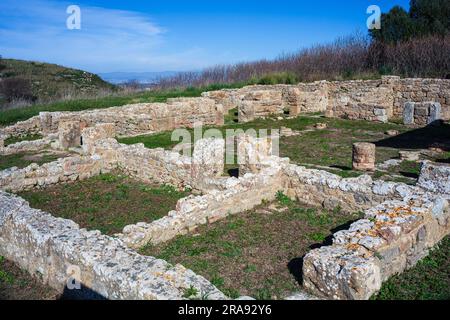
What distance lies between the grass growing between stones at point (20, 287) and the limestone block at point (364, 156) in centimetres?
842

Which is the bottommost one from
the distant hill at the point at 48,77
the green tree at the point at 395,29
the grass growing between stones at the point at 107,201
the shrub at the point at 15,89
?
the grass growing between stones at the point at 107,201

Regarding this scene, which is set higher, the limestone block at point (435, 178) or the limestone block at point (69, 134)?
the limestone block at point (69, 134)

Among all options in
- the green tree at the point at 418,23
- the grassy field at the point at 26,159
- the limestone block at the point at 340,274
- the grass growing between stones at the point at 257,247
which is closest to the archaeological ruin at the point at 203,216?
the limestone block at the point at 340,274

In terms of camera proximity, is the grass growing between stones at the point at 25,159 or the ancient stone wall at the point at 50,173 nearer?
the ancient stone wall at the point at 50,173

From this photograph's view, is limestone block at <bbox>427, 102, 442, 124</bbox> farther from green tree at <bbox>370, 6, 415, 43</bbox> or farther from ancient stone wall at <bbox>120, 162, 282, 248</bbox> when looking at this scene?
green tree at <bbox>370, 6, 415, 43</bbox>

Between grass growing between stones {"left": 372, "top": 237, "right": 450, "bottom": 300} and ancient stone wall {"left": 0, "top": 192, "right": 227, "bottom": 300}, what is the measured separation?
232cm

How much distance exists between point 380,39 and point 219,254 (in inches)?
1215

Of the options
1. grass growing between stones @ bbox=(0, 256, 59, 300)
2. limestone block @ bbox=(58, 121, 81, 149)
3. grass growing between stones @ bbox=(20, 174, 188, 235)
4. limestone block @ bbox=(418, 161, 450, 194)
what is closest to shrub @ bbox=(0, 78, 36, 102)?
limestone block @ bbox=(58, 121, 81, 149)

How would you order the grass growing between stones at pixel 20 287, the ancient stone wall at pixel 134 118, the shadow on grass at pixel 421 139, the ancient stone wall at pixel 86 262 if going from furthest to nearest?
the ancient stone wall at pixel 134 118, the shadow on grass at pixel 421 139, the grass growing between stones at pixel 20 287, the ancient stone wall at pixel 86 262

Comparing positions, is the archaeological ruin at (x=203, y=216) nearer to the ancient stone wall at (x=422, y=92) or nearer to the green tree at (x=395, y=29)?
the ancient stone wall at (x=422, y=92)

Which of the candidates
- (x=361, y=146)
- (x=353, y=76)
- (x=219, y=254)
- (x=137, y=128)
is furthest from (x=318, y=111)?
(x=219, y=254)

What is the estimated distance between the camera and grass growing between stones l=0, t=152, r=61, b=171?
14.0 metres

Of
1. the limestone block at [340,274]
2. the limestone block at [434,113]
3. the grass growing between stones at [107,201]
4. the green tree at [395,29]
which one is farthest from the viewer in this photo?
the green tree at [395,29]

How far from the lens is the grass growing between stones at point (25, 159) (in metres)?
14.0
